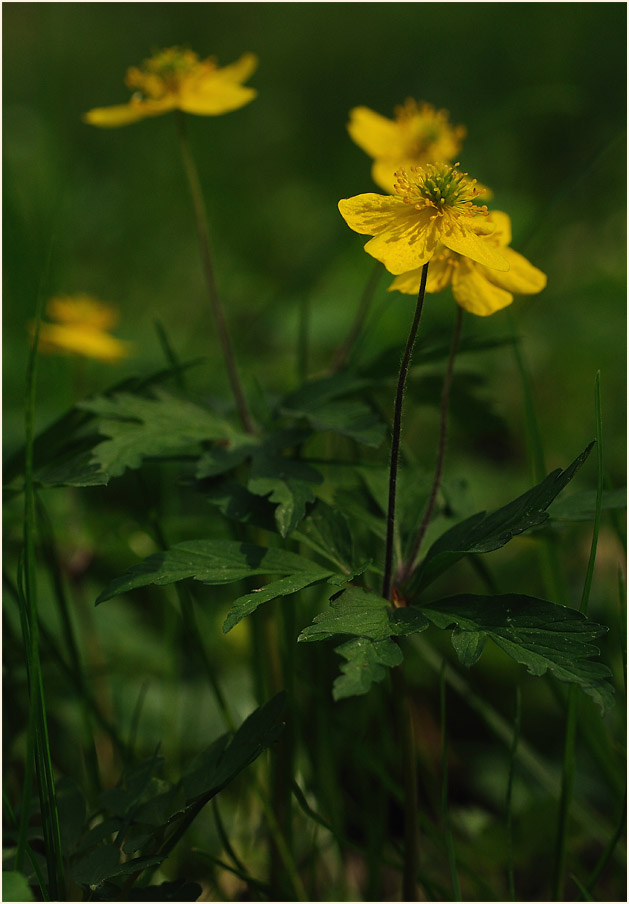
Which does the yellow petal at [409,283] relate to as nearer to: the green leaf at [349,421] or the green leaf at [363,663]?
the green leaf at [349,421]

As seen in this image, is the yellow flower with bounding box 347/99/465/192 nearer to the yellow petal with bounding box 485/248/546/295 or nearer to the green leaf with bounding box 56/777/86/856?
the yellow petal with bounding box 485/248/546/295

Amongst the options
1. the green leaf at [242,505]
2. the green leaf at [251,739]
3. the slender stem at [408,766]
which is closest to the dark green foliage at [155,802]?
the green leaf at [251,739]

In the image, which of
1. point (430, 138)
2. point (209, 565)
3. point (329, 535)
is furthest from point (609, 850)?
point (430, 138)

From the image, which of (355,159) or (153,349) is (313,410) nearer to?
(153,349)

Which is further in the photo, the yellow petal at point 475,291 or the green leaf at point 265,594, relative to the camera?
the yellow petal at point 475,291

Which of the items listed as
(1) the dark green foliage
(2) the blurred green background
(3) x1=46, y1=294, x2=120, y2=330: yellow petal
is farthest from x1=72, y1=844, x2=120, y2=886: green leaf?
(3) x1=46, y1=294, x2=120, y2=330: yellow petal

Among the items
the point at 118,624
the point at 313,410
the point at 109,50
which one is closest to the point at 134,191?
the point at 109,50

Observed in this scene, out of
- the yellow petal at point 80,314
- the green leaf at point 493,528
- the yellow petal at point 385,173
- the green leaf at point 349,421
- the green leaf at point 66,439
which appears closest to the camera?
the green leaf at point 493,528
